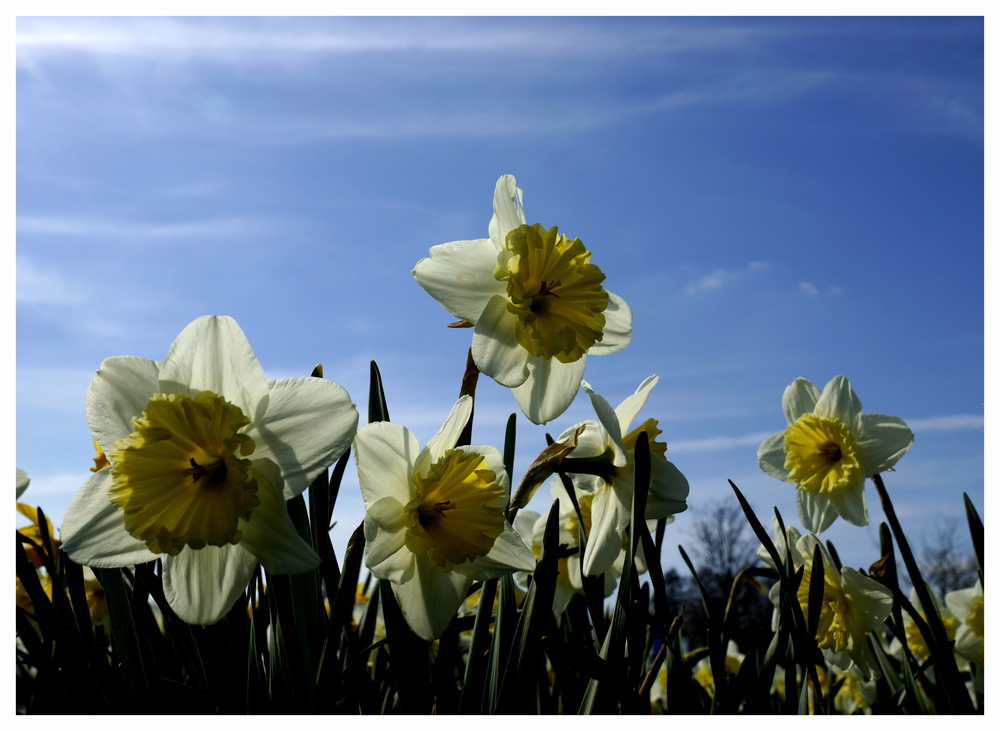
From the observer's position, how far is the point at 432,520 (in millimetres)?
1243

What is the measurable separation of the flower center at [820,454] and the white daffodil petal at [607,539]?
1.33 m

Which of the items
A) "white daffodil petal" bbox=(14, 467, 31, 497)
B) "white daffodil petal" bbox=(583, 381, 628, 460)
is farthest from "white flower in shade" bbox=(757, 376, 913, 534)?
"white daffodil petal" bbox=(14, 467, 31, 497)

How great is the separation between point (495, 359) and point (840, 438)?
1739 mm

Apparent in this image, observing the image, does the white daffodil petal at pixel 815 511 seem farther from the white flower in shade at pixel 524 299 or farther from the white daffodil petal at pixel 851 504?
the white flower in shade at pixel 524 299

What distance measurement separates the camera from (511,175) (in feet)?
4.79

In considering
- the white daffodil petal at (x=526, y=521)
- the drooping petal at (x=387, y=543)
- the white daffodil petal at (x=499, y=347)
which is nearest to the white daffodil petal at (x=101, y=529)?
the drooping petal at (x=387, y=543)

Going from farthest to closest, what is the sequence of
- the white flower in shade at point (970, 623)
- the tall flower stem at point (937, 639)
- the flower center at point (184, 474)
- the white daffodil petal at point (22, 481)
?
the white flower in shade at point (970, 623), the tall flower stem at point (937, 639), the white daffodil petal at point (22, 481), the flower center at point (184, 474)

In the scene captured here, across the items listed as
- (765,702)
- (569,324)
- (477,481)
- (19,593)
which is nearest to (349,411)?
(477,481)

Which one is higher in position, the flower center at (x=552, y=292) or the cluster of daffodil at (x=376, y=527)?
the flower center at (x=552, y=292)

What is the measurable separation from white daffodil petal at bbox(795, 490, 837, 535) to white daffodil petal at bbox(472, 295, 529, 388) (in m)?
1.62

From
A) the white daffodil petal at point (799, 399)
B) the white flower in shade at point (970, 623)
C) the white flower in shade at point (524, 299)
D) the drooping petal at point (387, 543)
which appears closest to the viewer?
the drooping petal at point (387, 543)

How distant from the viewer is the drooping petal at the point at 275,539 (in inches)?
41.4

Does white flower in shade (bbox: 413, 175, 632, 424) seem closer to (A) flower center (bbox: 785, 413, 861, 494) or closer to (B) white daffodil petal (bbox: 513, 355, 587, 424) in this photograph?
(B) white daffodil petal (bbox: 513, 355, 587, 424)

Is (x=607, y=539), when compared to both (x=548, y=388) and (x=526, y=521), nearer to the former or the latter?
(x=548, y=388)
